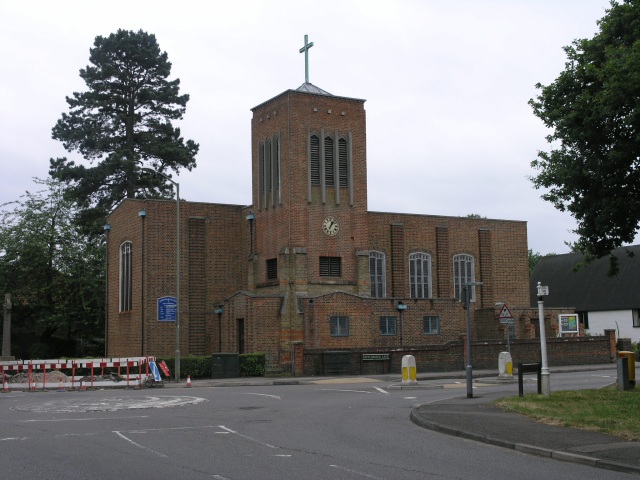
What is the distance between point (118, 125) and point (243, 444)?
47.3 metres

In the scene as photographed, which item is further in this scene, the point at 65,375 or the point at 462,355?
the point at 462,355

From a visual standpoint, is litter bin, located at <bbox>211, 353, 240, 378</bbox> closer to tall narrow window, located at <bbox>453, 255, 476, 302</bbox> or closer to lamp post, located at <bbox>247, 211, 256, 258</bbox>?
lamp post, located at <bbox>247, 211, 256, 258</bbox>

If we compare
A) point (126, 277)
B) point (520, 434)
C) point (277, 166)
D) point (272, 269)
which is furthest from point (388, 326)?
point (520, 434)

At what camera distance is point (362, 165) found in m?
41.3

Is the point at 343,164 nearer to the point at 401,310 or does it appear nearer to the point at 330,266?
the point at 330,266

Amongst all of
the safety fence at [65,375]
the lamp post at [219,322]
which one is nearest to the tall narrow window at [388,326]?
the lamp post at [219,322]

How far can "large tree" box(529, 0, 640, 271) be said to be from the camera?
62.2 ft

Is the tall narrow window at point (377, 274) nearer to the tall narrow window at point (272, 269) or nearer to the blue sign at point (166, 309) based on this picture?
the tall narrow window at point (272, 269)

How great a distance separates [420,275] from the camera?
45.4 meters

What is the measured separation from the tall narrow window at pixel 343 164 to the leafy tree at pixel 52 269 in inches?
768

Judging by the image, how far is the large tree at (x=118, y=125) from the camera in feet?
186

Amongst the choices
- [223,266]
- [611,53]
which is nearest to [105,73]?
[223,266]

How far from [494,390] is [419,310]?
14877 mm

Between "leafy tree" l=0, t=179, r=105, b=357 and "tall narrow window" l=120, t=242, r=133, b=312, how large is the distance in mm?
8360
